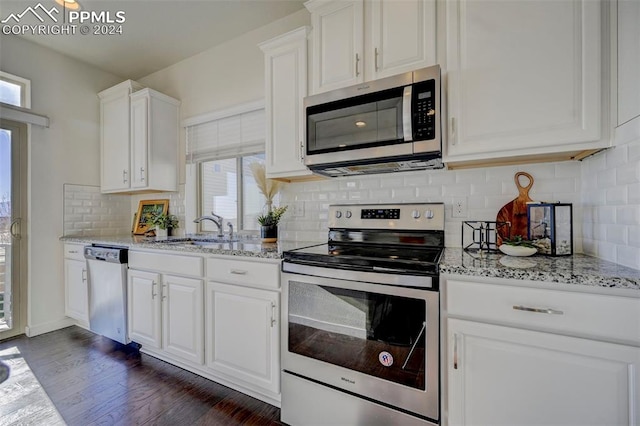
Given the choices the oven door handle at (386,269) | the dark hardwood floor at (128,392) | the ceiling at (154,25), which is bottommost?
the dark hardwood floor at (128,392)

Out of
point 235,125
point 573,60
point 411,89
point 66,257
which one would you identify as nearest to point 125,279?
point 66,257

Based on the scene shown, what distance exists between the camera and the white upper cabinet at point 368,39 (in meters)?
1.53

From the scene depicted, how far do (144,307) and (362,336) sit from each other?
176 cm

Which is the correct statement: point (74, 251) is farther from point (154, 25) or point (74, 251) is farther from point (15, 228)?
point (154, 25)

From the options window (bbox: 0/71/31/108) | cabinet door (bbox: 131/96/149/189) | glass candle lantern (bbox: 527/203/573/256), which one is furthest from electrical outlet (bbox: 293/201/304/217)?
window (bbox: 0/71/31/108)

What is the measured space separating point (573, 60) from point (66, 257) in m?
4.18

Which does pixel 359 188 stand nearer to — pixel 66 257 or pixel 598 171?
pixel 598 171

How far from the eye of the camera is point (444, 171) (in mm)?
1782

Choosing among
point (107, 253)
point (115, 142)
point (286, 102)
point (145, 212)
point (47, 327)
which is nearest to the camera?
point (286, 102)

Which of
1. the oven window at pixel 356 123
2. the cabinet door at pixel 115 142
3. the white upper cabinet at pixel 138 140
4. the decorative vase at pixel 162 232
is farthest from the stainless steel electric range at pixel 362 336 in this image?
the cabinet door at pixel 115 142

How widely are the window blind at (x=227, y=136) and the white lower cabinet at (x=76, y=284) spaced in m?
1.40

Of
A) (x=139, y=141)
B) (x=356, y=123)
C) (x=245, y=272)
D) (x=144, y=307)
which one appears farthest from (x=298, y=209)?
(x=139, y=141)

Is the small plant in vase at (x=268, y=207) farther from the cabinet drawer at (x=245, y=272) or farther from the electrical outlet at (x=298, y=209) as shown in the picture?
the cabinet drawer at (x=245, y=272)

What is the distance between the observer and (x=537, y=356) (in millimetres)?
1054
